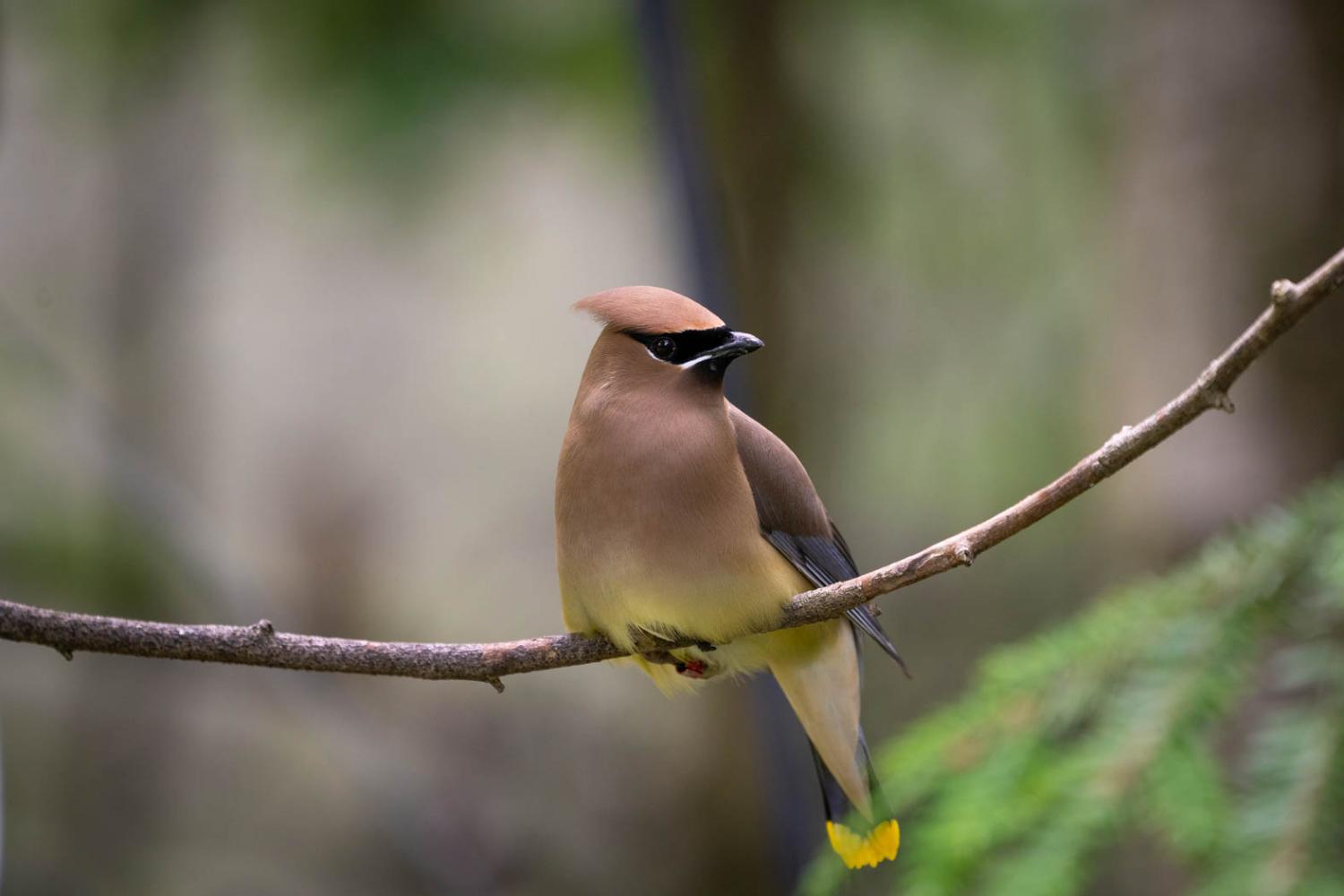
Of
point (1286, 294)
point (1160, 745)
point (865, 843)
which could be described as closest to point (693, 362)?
point (1286, 294)

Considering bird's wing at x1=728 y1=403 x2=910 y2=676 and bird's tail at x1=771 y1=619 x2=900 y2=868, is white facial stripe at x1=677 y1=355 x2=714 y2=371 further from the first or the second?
bird's tail at x1=771 y1=619 x2=900 y2=868

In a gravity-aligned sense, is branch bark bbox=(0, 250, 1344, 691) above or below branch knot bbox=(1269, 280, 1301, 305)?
below

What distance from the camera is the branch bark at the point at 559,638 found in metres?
1.08

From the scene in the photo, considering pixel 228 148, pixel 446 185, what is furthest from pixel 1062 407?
pixel 228 148

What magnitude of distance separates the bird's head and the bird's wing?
18cm

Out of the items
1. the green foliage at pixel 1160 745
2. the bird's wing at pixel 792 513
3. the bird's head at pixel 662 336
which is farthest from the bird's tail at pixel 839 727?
the bird's head at pixel 662 336

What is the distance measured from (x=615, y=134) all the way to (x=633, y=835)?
92.1 inches

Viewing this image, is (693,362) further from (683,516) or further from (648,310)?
(683,516)

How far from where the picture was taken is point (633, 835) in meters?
4.43

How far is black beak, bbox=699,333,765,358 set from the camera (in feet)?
4.48

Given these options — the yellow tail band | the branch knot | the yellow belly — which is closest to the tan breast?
the yellow belly

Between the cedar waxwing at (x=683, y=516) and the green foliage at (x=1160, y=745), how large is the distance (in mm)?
396

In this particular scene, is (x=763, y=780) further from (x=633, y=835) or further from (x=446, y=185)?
(x=446, y=185)

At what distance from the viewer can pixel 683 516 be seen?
5.36 ft
